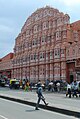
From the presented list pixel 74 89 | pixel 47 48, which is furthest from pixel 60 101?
pixel 47 48

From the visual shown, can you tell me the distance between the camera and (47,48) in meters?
63.0

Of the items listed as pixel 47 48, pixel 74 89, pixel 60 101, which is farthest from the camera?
pixel 47 48

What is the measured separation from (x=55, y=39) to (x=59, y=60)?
611 cm

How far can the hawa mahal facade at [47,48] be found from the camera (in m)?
55.1

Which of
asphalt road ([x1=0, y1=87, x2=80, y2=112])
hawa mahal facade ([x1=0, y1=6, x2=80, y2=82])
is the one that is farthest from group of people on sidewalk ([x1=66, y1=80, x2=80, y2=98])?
hawa mahal facade ([x1=0, y1=6, x2=80, y2=82])

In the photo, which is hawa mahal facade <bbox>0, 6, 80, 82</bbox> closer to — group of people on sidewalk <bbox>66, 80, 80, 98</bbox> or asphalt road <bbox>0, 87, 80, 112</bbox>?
group of people on sidewalk <bbox>66, 80, 80, 98</bbox>

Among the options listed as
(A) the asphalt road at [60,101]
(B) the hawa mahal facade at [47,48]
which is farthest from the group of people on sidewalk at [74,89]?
(B) the hawa mahal facade at [47,48]

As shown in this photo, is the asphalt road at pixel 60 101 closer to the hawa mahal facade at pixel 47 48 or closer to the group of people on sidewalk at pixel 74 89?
the group of people on sidewalk at pixel 74 89

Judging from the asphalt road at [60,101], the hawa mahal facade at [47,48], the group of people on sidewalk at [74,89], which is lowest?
the asphalt road at [60,101]

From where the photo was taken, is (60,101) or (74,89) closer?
(60,101)

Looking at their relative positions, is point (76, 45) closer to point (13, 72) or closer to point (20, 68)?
point (20, 68)

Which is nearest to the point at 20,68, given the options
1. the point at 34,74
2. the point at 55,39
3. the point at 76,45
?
the point at 34,74

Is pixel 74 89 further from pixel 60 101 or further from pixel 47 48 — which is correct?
pixel 47 48

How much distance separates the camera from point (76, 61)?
165 ft
